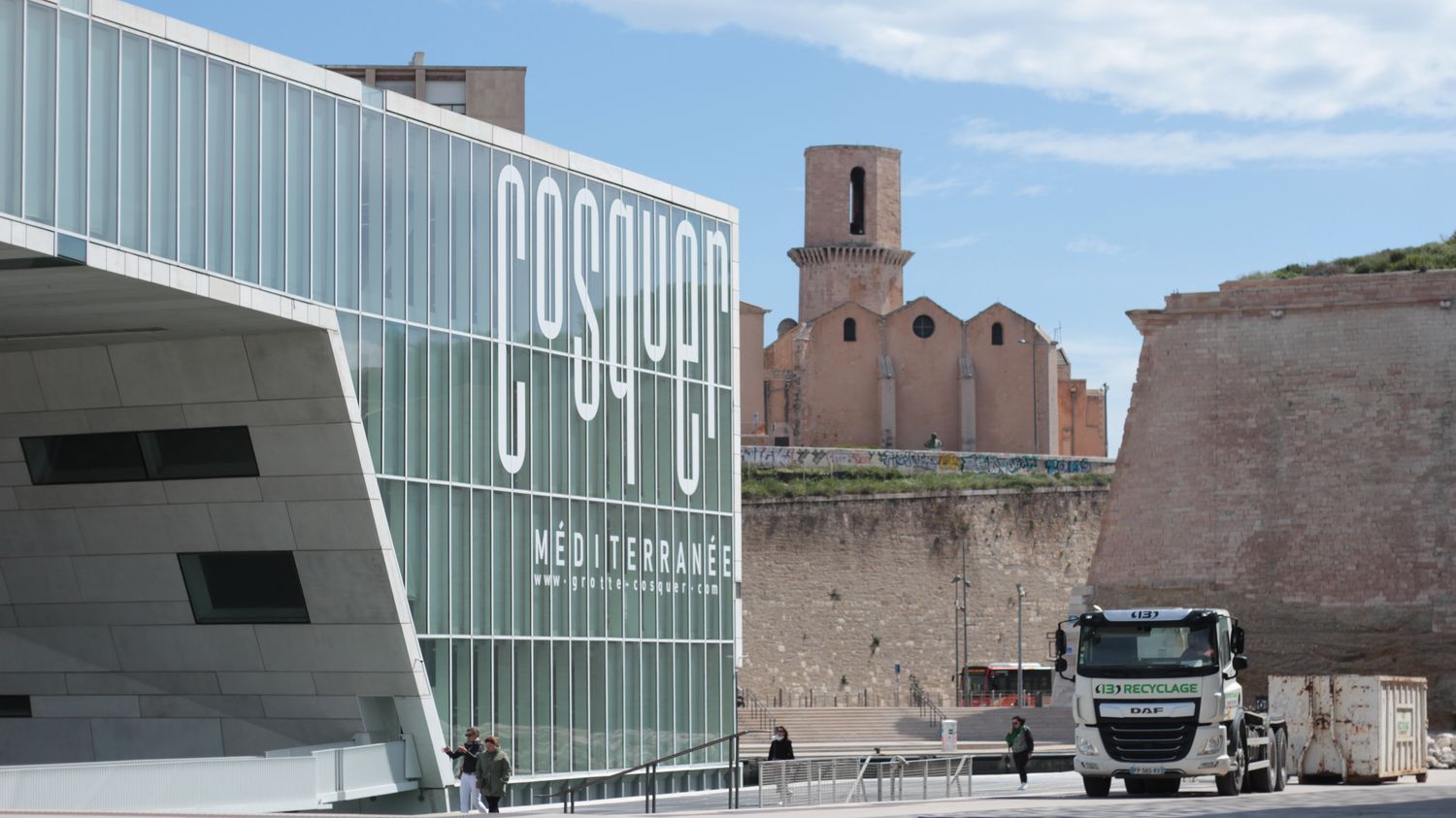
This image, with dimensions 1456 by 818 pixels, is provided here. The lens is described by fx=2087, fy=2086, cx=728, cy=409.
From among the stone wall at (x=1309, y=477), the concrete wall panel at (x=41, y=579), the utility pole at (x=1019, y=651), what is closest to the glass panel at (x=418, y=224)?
the concrete wall panel at (x=41, y=579)

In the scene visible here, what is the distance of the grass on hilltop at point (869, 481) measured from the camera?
237 feet

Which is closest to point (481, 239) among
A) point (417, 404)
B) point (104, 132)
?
point (417, 404)

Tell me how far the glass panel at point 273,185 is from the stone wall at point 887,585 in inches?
1665

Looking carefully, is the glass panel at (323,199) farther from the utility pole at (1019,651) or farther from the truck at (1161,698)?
the utility pole at (1019,651)

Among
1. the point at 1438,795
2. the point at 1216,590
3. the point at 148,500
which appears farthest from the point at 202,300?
the point at 1216,590

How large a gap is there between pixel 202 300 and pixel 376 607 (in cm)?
567

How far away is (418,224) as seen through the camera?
99.1ft

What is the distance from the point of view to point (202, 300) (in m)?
25.6

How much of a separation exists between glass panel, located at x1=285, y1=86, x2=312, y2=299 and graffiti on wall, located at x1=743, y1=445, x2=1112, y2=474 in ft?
158

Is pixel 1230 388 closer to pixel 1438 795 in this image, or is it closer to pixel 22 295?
pixel 1438 795

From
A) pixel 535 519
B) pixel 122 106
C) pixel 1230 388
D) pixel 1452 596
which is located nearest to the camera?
pixel 122 106

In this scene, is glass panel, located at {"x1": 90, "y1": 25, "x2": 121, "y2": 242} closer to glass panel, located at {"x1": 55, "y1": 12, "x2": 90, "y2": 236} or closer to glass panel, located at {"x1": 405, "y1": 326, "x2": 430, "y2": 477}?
glass panel, located at {"x1": 55, "y1": 12, "x2": 90, "y2": 236}

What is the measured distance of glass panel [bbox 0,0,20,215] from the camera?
886 inches

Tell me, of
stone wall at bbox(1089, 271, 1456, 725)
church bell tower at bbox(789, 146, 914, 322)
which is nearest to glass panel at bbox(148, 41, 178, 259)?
stone wall at bbox(1089, 271, 1456, 725)
